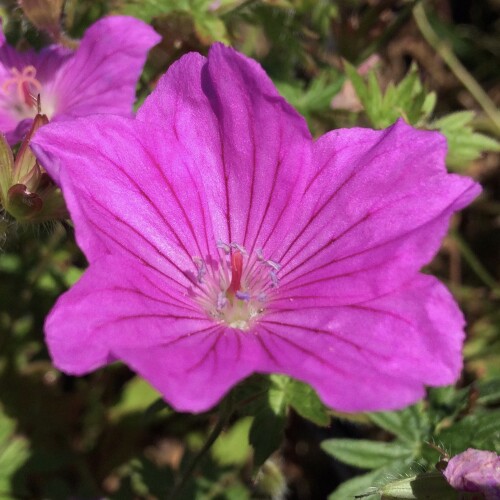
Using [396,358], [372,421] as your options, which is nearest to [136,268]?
[396,358]

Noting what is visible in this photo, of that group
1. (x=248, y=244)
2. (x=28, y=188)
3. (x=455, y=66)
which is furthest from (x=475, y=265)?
(x=28, y=188)

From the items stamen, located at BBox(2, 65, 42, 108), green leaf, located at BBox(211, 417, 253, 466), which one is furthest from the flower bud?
green leaf, located at BBox(211, 417, 253, 466)

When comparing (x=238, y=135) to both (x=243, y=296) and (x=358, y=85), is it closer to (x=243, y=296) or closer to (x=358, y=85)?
(x=243, y=296)

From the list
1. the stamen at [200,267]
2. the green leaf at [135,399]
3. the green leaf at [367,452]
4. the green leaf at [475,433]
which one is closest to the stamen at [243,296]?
the stamen at [200,267]

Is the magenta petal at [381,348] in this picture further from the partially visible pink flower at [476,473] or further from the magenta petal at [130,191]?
the magenta petal at [130,191]

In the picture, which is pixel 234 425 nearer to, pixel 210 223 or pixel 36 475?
pixel 36 475

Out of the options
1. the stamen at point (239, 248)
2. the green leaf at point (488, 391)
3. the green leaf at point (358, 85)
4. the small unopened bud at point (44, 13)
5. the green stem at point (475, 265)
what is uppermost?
the small unopened bud at point (44, 13)
